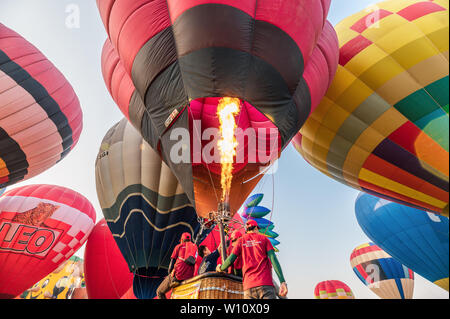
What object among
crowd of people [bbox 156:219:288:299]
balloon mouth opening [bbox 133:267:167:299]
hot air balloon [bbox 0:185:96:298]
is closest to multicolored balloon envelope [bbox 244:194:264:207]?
balloon mouth opening [bbox 133:267:167:299]

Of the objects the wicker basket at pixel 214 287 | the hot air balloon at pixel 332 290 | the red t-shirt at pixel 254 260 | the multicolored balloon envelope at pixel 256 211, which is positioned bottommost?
the hot air balloon at pixel 332 290

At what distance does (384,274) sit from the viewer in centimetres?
1080

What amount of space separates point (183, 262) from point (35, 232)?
6.31 m

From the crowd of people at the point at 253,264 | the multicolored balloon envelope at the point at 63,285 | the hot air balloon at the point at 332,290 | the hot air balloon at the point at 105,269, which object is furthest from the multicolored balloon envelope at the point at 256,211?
the multicolored balloon envelope at the point at 63,285

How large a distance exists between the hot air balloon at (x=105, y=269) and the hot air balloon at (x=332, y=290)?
23.9 ft

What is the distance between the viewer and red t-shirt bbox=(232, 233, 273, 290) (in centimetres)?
246

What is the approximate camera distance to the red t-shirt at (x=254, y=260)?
2455 mm

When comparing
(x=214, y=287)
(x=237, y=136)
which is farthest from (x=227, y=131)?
(x=214, y=287)

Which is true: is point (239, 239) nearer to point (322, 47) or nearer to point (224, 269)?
point (224, 269)

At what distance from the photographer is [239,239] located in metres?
2.72

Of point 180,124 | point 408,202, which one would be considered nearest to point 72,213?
point 180,124

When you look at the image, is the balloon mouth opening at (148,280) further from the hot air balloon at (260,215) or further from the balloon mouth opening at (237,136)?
the hot air balloon at (260,215)

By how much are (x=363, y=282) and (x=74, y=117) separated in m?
10.6

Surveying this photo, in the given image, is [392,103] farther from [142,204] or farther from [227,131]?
[142,204]
